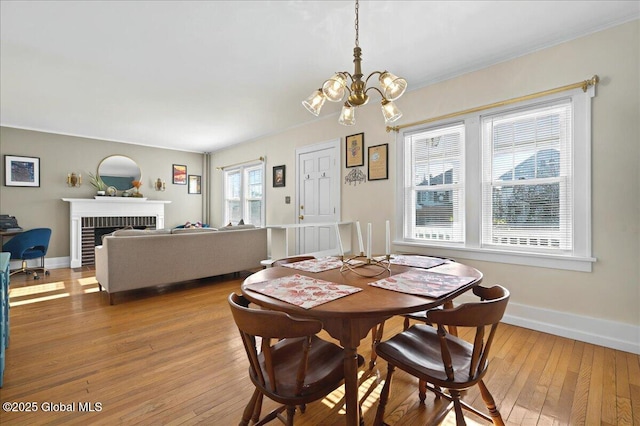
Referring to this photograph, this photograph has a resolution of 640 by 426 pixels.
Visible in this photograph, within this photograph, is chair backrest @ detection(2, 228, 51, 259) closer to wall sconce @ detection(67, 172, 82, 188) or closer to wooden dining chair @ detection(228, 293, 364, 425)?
wall sconce @ detection(67, 172, 82, 188)

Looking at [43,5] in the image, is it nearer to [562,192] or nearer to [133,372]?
[133,372]

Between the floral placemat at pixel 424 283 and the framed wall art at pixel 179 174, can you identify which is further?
the framed wall art at pixel 179 174

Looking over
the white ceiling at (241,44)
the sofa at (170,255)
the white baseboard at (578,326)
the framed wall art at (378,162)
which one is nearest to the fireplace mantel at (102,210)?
the white ceiling at (241,44)

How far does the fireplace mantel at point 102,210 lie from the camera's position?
548cm

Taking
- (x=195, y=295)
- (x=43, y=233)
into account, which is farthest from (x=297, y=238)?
(x=43, y=233)

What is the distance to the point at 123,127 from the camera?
5188mm

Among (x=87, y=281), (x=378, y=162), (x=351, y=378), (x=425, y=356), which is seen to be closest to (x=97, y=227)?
(x=87, y=281)

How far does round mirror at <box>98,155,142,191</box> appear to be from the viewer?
19.6ft

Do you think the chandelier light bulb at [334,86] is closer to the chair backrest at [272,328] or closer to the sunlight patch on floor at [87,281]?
the chair backrest at [272,328]

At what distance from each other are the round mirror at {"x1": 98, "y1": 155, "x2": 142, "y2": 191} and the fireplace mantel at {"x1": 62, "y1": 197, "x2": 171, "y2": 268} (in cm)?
40

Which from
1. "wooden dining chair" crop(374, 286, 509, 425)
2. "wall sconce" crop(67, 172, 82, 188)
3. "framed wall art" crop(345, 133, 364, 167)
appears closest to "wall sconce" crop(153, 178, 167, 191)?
"wall sconce" crop(67, 172, 82, 188)

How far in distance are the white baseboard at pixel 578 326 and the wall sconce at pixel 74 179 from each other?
727 cm

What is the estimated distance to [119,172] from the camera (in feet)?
20.2

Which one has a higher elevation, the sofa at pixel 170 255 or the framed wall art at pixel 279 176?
the framed wall art at pixel 279 176
